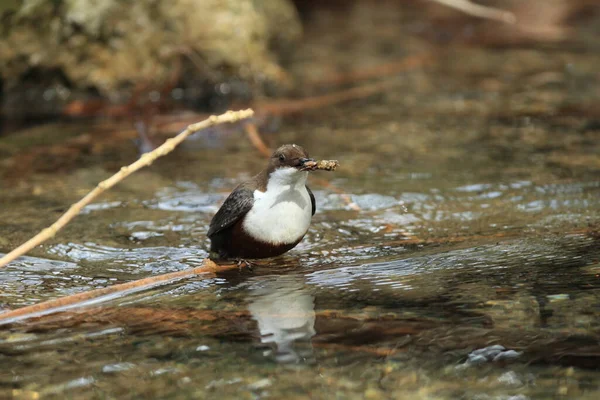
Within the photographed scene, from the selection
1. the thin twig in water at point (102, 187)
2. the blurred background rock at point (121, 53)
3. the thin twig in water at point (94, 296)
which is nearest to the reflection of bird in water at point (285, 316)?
the thin twig in water at point (94, 296)

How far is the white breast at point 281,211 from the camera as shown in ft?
13.6

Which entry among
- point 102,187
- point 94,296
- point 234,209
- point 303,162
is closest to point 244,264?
point 234,209

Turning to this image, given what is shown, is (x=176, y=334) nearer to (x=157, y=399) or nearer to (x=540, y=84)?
(x=157, y=399)

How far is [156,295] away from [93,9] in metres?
5.80

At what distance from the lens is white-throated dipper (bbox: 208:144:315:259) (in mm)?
4164

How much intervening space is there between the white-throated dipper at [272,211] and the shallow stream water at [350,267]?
0.16 m

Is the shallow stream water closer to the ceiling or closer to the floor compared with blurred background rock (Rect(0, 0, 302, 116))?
closer to the floor

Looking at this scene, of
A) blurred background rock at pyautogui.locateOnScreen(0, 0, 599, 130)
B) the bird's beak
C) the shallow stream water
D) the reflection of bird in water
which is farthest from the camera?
blurred background rock at pyautogui.locateOnScreen(0, 0, 599, 130)

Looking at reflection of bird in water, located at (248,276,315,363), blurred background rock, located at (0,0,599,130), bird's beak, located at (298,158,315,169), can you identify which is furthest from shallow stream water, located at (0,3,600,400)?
blurred background rock, located at (0,0,599,130)

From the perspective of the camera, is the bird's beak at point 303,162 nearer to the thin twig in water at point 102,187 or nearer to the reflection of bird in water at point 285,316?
the reflection of bird in water at point 285,316

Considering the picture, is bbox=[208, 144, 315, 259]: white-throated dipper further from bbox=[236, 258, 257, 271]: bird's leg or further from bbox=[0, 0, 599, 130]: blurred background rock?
bbox=[0, 0, 599, 130]: blurred background rock

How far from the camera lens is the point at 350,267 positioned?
3.98 metres

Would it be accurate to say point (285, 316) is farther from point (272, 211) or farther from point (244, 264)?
point (244, 264)

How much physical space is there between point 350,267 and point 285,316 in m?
0.75
